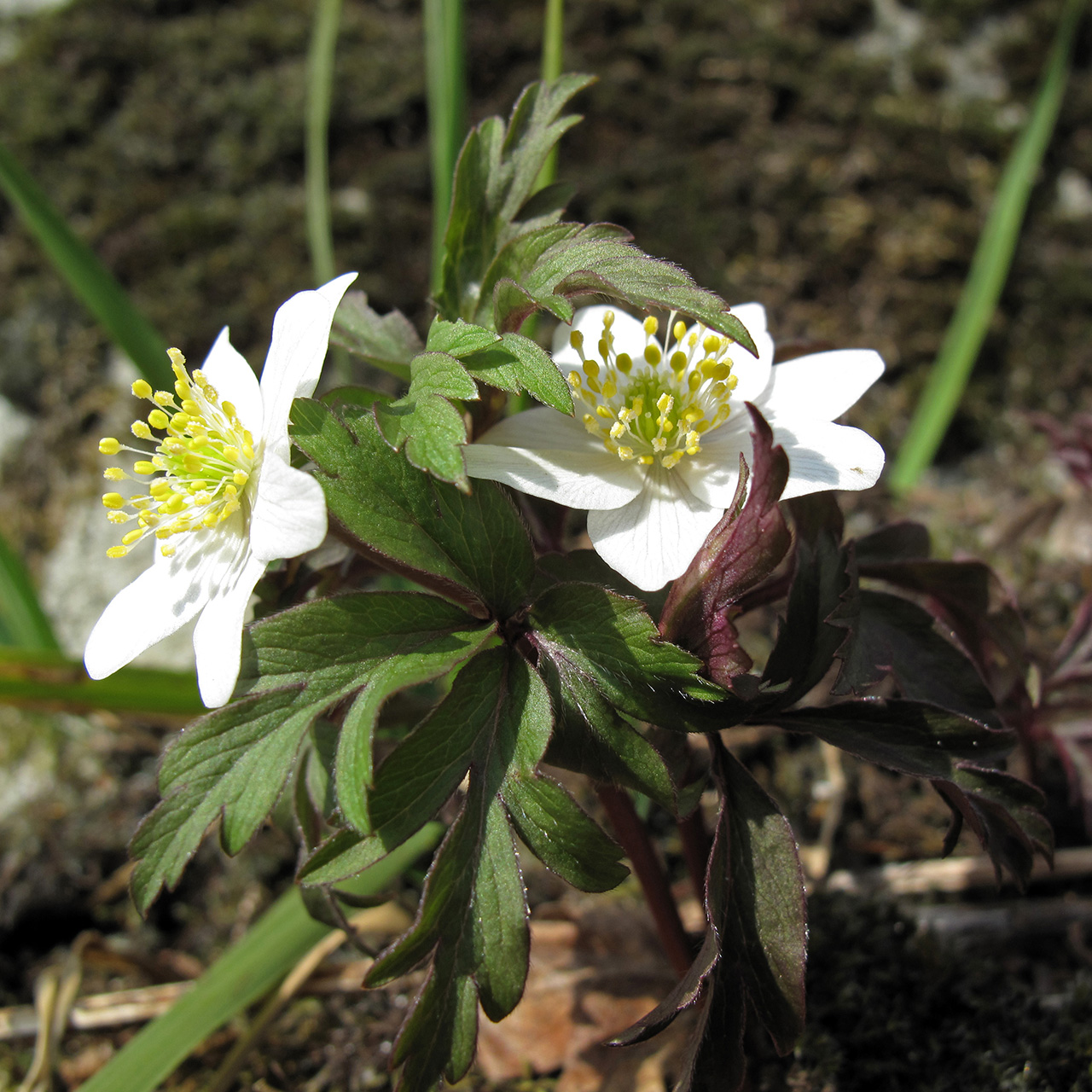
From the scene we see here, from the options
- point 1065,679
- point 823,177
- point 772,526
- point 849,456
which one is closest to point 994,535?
point 1065,679

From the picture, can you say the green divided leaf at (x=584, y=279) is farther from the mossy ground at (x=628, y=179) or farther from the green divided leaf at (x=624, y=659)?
the mossy ground at (x=628, y=179)

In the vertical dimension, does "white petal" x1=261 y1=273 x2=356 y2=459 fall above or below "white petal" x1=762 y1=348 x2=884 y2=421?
above

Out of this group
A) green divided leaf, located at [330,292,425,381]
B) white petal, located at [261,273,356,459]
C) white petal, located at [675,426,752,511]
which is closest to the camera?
white petal, located at [261,273,356,459]

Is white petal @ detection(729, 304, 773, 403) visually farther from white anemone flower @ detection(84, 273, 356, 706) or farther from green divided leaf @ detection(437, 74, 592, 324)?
white anemone flower @ detection(84, 273, 356, 706)

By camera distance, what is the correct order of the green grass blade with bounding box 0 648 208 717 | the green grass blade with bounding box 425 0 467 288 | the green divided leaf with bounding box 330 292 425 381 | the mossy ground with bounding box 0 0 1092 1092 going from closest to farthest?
1. the green divided leaf with bounding box 330 292 425 381
2. the green grass blade with bounding box 0 648 208 717
3. the green grass blade with bounding box 425 0 467 288
4. the mossy ground with bounding box 0 0 1092 1092

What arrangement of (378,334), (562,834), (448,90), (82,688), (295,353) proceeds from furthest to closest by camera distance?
(448,90) < (82,688) < (378,334) < (295,353) < (562,834)

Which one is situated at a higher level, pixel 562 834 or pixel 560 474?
pixel 560 474

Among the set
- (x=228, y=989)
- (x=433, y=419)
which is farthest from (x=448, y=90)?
(x=228, y=989)

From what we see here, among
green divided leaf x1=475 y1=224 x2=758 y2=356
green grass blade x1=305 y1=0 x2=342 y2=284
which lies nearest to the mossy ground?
green grass blade x1=305 y1=0 x2=342 y2=284

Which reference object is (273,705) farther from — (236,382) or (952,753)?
(952,753)
